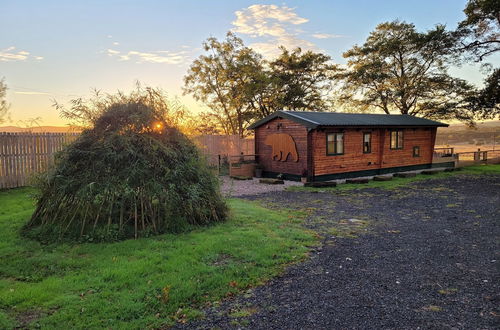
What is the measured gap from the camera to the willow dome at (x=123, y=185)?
5961 millimetres

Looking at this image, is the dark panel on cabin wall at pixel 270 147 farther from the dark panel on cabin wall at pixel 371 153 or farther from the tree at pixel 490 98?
the tree at pixel 490 98

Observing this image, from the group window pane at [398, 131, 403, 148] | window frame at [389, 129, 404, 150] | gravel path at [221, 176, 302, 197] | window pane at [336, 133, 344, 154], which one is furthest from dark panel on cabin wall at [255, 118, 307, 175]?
window pane at [398, 131, 403, 148]

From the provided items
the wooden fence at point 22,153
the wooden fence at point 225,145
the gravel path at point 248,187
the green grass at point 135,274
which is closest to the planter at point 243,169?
the gravel path at point 248,187

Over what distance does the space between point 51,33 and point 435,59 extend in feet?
87.1

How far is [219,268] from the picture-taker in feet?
15.2

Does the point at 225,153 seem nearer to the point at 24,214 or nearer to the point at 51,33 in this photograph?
the point at 51,33

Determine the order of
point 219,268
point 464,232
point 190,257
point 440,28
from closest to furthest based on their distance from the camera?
point 219,268
point 190,257
point 464,232
point 440,28

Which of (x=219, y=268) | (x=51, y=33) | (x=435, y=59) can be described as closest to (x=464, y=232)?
(x=219, y=268)

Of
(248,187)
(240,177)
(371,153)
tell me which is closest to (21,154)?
(248,187)

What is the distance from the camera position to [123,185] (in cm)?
604

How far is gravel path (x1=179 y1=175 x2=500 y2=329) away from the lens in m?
3.36

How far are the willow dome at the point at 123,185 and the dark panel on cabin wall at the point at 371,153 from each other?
9.53 meters

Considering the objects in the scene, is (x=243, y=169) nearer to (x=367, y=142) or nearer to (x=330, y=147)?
(x=330, y=147)

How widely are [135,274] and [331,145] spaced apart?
1313 centimetres
